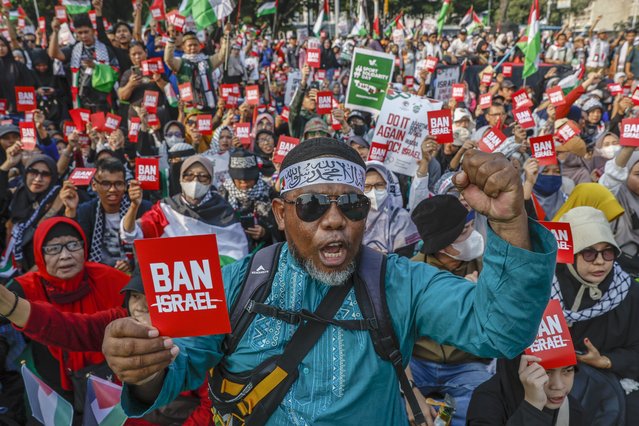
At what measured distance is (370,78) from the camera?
6.29m

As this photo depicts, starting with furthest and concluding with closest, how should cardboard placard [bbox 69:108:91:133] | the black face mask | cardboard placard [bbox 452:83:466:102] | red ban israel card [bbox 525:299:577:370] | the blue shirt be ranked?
cardboard placard [bbox 452:83:466:102] < the black face mask < cardboard placard [bbox 69:108:91:133] < red ban israel card [bbox 525:299:577:370] < the blue shirt

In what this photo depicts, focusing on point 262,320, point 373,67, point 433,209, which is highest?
point 373,67

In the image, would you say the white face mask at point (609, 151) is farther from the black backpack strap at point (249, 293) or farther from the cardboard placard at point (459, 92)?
the black backpack strap at point (249, 293)

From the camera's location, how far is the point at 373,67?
627 centimetres

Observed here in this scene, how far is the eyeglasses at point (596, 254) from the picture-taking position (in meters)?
3.09

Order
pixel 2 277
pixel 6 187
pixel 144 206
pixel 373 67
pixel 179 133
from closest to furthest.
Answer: pixel 2 277 < pixel 144 206 < pixel 6 187 < pixel 373 67 < pixel 179 133

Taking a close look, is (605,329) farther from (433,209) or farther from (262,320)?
(262,320)

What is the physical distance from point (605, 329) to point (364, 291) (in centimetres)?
216

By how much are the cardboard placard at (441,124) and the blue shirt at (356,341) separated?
142 inches

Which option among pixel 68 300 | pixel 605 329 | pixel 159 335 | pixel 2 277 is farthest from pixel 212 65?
pixel 159 335

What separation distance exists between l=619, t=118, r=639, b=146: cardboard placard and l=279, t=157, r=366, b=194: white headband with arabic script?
3837mm

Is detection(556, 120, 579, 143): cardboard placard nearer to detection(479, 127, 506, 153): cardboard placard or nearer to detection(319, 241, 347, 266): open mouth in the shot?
detection(479, 127, 506, 153): cardboard placard

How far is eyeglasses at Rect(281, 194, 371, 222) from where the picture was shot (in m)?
1.75

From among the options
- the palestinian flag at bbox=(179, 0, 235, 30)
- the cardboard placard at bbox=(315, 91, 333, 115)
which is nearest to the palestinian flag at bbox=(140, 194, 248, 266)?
the cardboard placard at bbox=(315, 91, 333, 115)
